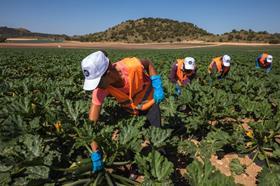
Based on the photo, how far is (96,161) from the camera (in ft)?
9.99

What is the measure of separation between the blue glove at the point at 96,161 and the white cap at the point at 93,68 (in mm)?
756

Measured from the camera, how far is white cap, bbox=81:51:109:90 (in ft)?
9.36

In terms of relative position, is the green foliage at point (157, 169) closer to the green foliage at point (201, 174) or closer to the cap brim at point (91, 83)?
the green foliage at point (201, 174)

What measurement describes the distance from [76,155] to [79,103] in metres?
0.72

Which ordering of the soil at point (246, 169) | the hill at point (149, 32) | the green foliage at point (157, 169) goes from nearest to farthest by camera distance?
the green foliage at point (157, 169), the soil at point (246, 169), the hill at point (149, 32)

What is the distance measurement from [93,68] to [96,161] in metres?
1.04

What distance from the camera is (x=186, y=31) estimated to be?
384ft

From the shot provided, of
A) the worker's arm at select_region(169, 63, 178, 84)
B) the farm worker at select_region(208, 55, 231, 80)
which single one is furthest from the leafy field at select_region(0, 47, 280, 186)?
the farm worker at select_region(208, 55, 231, 80)

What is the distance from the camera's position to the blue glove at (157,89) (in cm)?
379

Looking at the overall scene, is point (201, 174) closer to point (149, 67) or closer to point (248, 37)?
point (149, 67)

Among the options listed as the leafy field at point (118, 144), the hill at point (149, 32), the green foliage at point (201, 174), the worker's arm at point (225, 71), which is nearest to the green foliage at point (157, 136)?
the leafy field at point (118, 144)

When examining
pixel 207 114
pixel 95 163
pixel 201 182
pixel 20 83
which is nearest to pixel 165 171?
pixel 201 182

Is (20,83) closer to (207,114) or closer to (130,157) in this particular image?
(130,157)

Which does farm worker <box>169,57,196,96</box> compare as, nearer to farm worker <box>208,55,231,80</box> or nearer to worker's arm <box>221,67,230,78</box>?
farm worker <box>208,55,231,80</box>
